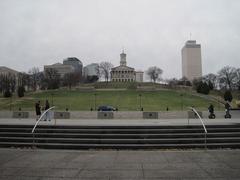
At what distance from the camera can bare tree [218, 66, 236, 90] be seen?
111 meters

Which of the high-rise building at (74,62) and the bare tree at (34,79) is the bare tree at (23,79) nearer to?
the bare tree at (34,79)

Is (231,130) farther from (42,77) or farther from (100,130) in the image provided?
(42,77)

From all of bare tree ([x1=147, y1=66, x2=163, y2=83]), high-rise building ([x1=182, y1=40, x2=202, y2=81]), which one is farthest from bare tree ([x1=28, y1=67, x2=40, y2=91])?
high-rise building ([x1=182, y1=40, x2=202, y2=81])

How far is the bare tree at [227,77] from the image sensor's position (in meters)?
111

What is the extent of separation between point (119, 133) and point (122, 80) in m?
132

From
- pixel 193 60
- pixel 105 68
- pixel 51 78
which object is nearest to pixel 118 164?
pixel 51 78

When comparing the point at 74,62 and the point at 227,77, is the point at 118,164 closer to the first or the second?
the point at 227,77

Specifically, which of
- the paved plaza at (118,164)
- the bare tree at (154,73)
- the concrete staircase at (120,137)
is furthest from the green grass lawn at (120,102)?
the bare tree at (154,73)

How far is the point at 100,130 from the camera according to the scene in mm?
12773

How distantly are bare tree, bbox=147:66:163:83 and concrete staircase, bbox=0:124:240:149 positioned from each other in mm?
132322

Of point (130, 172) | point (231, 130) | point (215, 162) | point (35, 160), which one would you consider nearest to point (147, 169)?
point (130, 172)

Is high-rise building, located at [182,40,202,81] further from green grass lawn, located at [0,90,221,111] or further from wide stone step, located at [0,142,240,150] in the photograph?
wide stone step, located at [0,142,240,150]

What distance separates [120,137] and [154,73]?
5280 inches

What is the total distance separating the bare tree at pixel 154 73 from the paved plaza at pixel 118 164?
134858mm
